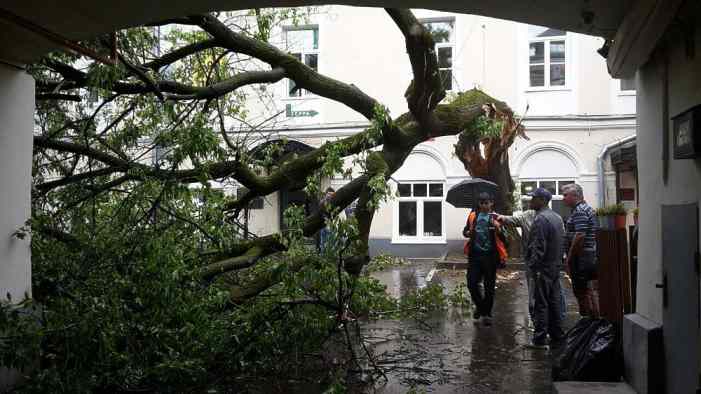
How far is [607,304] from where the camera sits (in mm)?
6801

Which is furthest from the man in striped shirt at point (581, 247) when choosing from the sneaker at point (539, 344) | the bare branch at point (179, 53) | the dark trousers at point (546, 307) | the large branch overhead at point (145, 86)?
the bare branch at point (179, 53)

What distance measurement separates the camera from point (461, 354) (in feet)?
25.7

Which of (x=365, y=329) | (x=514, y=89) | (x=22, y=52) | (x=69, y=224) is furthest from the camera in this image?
(x=514, y=89)

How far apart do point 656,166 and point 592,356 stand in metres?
1.75

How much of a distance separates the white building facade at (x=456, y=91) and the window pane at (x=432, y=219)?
32 mm

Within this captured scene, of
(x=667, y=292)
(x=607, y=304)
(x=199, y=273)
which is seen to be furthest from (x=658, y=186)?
(x=199, y=273)

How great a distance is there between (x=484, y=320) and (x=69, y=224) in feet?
18.4

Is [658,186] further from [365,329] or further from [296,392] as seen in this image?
[365,329]

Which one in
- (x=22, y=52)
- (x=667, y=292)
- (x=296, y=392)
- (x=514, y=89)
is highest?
(x=514, y=89)

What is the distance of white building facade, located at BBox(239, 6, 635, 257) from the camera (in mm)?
20406

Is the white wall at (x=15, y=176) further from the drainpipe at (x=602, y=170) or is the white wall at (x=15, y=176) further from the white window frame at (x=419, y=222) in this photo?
the drainpipe at (x=602, y=170)

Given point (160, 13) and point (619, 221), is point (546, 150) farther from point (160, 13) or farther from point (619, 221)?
point (160, 13)

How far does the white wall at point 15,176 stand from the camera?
5758 mm

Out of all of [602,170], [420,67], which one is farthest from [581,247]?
[602,170]
